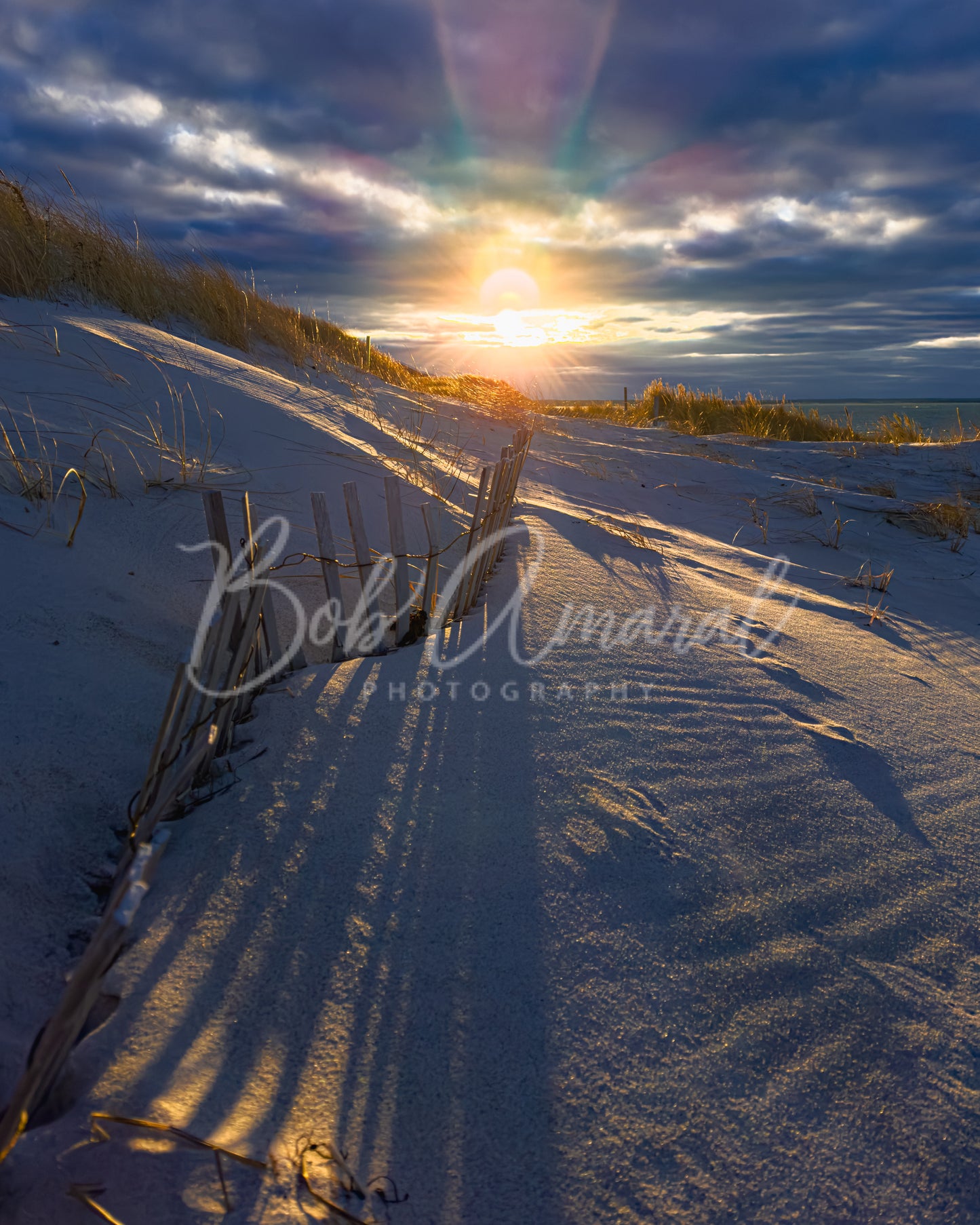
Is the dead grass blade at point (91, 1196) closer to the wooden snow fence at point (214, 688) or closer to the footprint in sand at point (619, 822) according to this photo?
the wooden snow fence at point (214, 688)

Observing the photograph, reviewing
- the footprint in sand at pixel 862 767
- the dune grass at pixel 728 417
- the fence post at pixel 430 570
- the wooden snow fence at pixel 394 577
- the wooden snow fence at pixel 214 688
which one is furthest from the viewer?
the dune grass at pixel 728 417

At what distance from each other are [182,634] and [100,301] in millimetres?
4765

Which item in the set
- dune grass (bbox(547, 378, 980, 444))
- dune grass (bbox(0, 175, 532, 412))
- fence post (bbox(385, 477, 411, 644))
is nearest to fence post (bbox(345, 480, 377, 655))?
fence post (bbox(385, 477, 411, 644))

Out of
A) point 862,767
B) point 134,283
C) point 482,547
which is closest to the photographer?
point 862,767

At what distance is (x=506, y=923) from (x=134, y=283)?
6.59 meters

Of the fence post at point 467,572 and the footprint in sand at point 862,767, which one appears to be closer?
the footprint in sand at point 862,767

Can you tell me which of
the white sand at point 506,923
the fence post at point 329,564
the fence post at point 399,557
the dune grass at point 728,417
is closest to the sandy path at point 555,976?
the white sand at point 506,923

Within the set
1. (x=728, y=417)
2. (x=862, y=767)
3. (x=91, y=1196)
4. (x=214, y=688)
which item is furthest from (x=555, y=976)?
(x=728, y=417)

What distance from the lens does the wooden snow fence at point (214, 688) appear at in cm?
98

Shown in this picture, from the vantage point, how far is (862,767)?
206cm

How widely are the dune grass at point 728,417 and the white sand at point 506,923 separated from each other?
991 cm

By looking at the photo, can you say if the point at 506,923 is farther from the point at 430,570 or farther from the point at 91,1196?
the point at 430,570

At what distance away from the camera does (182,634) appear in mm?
2158

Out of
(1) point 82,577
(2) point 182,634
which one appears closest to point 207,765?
(2) point 182,634
